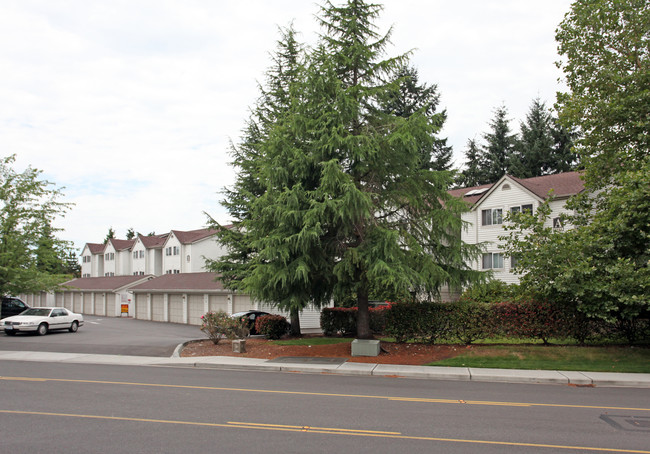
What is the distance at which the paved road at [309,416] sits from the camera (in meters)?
6.71

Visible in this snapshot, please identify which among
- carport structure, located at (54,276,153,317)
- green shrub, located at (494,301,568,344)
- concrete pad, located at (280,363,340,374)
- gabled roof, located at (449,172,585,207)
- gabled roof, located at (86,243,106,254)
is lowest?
carport structure, located at (54,276,153,317)

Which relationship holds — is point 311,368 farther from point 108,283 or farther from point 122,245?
point 122,245

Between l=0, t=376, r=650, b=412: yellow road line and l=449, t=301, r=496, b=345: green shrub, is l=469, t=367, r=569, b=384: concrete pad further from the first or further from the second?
l=0, t=376, r=650, b=412: yellow road line

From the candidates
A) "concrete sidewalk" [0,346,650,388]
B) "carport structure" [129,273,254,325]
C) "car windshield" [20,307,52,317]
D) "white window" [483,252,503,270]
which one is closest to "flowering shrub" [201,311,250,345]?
"concrete sidewalk" [0,346,650,388]

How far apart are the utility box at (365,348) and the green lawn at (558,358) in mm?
2215

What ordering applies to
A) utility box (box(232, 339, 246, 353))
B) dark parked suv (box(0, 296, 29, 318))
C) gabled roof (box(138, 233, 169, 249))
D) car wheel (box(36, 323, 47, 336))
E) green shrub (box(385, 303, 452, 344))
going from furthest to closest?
gabled roof (box(138, 233, 169, 249)) → dark parked suv (box(0, 296, 29, 318)) → car wheel (box(36, 323, 47, 336)) → utility box (box(232, 339, 246, 353)) → green shrub (box(385, 303, 452, 344))

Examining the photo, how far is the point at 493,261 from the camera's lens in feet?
112

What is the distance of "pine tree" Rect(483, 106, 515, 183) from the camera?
174 ft

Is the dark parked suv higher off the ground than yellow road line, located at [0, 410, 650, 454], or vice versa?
yellow road line, located at [0, 410, 650, 454]

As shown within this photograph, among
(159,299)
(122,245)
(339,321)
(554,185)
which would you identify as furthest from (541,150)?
(122,245)

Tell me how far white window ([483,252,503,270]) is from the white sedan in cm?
2657

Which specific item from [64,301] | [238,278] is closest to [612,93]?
[238,278]

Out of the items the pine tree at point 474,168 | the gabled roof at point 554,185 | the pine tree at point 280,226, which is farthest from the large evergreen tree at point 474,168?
the pine tree at point 280,226

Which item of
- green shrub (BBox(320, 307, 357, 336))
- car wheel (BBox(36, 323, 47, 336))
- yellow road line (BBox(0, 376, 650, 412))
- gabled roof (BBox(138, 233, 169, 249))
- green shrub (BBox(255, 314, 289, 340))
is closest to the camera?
yellow road line (BBox(0, 376, 650, 412))
